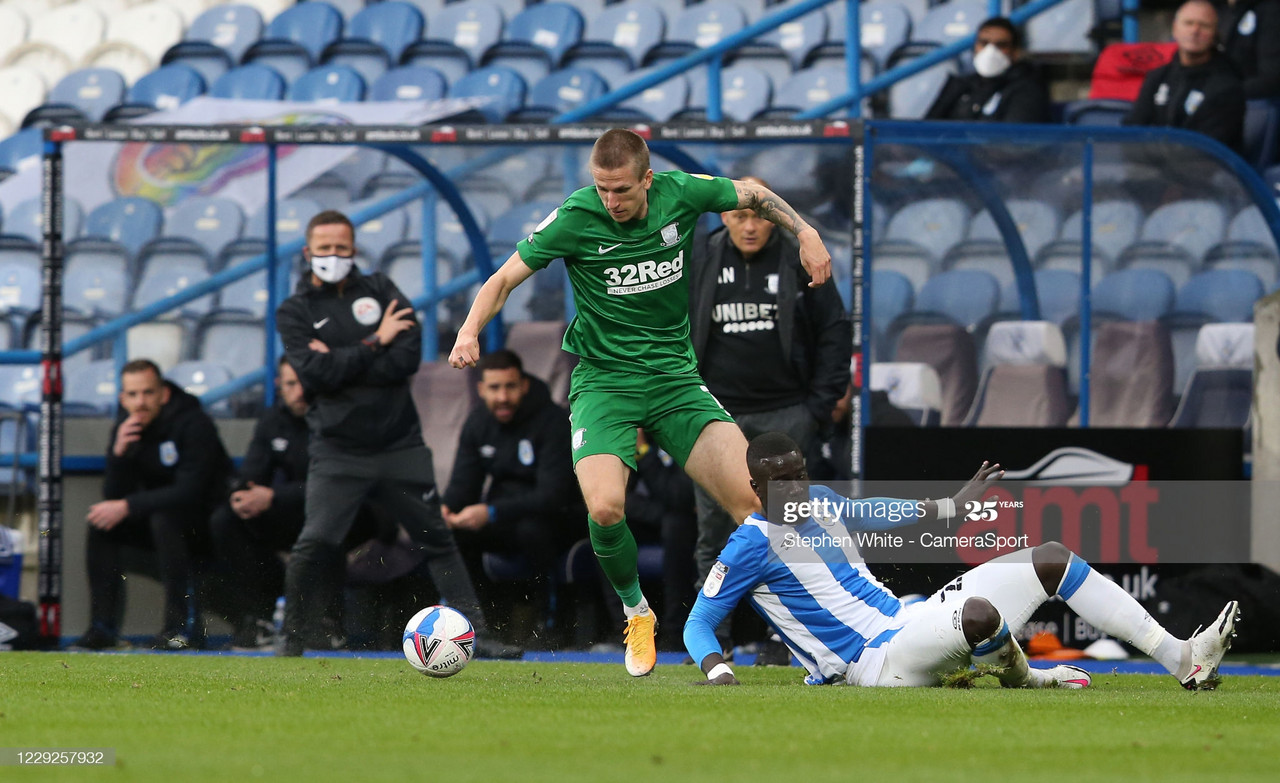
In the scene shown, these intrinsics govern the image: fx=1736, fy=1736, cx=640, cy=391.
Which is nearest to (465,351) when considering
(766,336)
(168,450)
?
(766,336)

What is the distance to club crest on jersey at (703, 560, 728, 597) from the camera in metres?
6.33

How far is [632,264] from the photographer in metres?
6.80

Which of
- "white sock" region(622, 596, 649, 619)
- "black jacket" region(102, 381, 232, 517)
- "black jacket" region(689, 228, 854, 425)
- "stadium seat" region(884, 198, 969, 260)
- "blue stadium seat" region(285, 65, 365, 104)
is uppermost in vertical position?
"blue stadium seat" region(285, 65, 365, 104)

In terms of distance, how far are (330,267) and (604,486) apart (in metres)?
2.75

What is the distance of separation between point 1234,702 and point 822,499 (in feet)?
5.26

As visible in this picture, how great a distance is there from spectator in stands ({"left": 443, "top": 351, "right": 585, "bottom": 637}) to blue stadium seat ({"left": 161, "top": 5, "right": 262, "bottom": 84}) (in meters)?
8.04

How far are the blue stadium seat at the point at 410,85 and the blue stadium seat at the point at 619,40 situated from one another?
1.19 meters

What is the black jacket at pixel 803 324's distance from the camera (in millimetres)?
8289

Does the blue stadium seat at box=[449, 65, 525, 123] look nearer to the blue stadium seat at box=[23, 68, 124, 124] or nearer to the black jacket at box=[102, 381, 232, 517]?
the blue stadium seat at box=[23, 68, 124, 124]

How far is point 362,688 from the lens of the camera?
246 inches

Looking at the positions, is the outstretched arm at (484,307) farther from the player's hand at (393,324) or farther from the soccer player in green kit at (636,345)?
the player's hand at (393,324)

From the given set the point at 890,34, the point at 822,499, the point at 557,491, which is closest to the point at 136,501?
the point at 557,491

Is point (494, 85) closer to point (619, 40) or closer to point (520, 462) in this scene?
point (619, 40)
